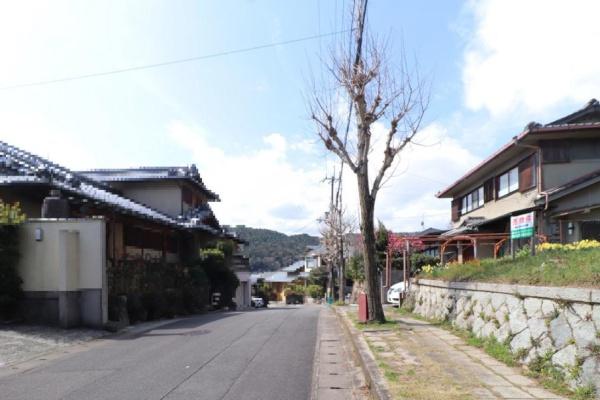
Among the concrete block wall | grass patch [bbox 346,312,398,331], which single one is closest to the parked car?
the concrete block wall

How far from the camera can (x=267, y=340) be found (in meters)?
12.5

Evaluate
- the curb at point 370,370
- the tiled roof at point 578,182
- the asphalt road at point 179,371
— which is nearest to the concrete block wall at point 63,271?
the asphalt road at point 179,371

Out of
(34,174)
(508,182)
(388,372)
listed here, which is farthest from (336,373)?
(508,182)

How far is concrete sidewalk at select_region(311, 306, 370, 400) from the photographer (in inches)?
285

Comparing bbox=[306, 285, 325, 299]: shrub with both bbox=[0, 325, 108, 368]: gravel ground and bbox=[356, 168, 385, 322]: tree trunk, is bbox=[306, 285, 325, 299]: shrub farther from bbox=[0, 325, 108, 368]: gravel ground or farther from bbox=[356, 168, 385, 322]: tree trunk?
bbox=[0, 325, 108, 368]: gravel ground

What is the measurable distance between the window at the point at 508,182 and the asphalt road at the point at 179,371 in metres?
12.1

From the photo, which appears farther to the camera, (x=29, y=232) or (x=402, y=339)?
(x=29, y=232)

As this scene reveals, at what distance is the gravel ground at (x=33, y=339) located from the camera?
1056cm

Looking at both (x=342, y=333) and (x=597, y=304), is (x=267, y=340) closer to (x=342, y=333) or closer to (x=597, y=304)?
(x=342, y=333)

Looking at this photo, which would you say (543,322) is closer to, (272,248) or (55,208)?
(55,208)

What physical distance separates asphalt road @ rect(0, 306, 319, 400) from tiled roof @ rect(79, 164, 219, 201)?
56.8 feet

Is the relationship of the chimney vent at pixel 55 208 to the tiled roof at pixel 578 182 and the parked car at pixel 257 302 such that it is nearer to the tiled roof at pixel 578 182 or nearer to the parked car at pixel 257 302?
the tiled roof at pixel 578 182

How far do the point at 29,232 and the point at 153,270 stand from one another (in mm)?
6956

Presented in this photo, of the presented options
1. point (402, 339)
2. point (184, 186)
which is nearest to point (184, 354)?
point (402, 339)
